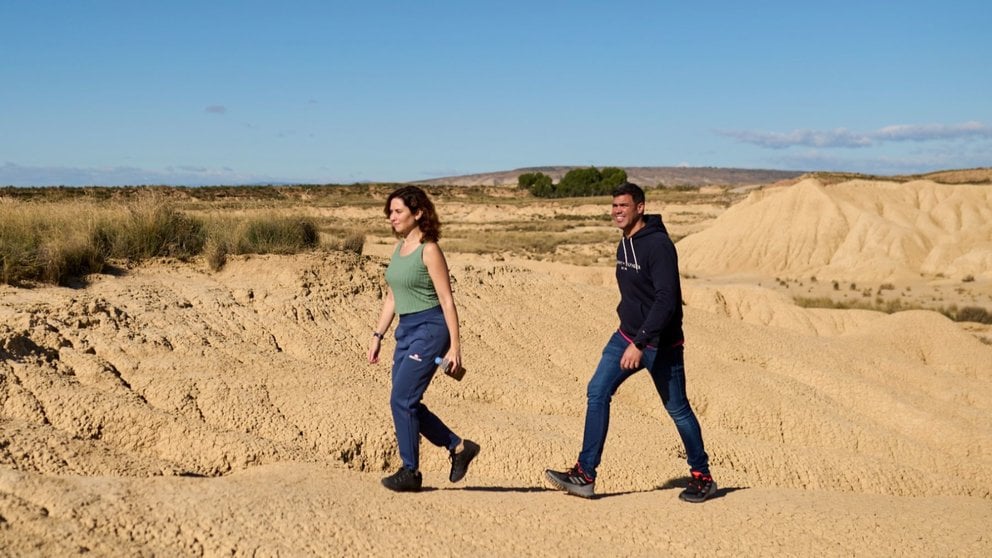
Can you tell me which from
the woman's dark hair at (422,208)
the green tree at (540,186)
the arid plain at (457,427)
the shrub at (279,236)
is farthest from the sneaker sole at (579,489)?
the green tree at (540,186)

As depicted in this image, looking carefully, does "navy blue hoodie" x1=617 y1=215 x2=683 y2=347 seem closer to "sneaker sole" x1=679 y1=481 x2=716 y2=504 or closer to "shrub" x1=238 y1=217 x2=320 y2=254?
"sneaker sole" x1=679 y1=481 x2=716 y2=504

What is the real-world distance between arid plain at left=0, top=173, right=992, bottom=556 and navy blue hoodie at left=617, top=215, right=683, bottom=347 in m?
1.05

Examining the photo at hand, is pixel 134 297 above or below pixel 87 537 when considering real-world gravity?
above

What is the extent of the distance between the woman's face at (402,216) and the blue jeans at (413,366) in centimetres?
48

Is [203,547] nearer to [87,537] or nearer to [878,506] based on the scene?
[87,537]

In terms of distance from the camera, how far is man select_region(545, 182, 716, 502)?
188 inches

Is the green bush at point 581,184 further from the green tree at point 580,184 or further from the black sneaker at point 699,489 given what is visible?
the black sneaker at point 699,489

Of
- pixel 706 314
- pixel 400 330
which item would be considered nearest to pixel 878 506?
pixel 400 330

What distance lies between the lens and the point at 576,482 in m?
5.05

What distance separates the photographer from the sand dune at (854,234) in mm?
26234

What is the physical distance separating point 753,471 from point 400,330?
Result: 3.76 metres

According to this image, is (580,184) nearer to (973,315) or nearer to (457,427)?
(973,315)

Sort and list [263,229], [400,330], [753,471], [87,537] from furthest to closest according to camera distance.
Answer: [263,229] → [753,471] → [400,330] → [87,537]

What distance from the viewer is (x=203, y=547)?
11.7 ft
